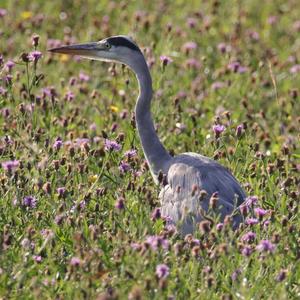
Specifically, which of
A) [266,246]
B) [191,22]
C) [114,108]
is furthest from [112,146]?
[191,22]

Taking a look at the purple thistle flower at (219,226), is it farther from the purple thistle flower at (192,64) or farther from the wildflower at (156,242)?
the purple thistle flower at (192,64)

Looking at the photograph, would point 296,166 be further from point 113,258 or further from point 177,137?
point 113,258

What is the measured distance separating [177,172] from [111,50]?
1146mm

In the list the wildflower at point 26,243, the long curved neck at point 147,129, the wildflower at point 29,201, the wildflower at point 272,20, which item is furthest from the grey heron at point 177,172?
the wildflower at point 272,20

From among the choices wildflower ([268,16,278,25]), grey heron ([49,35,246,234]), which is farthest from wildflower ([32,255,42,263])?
wildflower ([268,16,278,25])

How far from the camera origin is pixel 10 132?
7438 mm

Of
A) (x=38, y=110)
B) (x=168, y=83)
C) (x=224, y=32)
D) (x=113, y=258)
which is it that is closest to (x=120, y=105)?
(x=168, y=83)

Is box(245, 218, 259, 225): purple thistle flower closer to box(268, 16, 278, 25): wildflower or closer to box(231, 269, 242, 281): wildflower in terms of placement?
box(231, 269, 242, 281): wildflower

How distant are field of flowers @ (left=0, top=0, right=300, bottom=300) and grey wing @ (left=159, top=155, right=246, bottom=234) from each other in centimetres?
12

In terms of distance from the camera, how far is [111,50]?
24.0ft

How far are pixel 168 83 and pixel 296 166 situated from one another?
79.1 inches

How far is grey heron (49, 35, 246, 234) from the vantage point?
6.21 meters

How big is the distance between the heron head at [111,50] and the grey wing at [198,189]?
92 cm

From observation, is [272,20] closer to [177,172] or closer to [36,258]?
[177,172]
